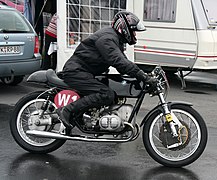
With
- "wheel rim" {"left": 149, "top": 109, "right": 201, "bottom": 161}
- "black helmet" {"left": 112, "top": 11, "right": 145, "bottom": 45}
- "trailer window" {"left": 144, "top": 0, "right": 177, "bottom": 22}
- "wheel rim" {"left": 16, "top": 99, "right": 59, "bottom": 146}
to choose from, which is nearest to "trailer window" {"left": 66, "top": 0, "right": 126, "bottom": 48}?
"trailer window" {"left": 144, "top": 0, "right": 177, "bottom": 22}

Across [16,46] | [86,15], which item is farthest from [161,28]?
[16,46]

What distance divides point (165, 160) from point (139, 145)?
872 mm

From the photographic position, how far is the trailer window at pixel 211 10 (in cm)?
1059

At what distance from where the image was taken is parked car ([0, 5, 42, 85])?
8.63 metres

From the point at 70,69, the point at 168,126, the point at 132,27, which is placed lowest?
the point at 168,126

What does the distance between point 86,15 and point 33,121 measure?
573cm

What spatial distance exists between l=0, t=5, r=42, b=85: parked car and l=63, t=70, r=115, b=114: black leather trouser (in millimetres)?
3562

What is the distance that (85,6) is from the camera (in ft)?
35.5

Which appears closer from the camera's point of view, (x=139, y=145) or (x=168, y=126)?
(x=168, y=126)

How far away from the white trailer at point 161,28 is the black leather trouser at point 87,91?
5176mm

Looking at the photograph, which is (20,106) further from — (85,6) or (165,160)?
(85,6)

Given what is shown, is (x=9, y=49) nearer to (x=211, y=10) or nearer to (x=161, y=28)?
(x=161, y=28)

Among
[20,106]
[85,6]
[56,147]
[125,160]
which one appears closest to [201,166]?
[125,160]

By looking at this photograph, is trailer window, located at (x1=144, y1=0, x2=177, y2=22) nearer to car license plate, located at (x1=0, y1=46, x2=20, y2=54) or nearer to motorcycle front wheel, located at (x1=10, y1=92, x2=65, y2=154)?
car license plate, located at (x1=0, y1=46, x2=20, y2=54)
